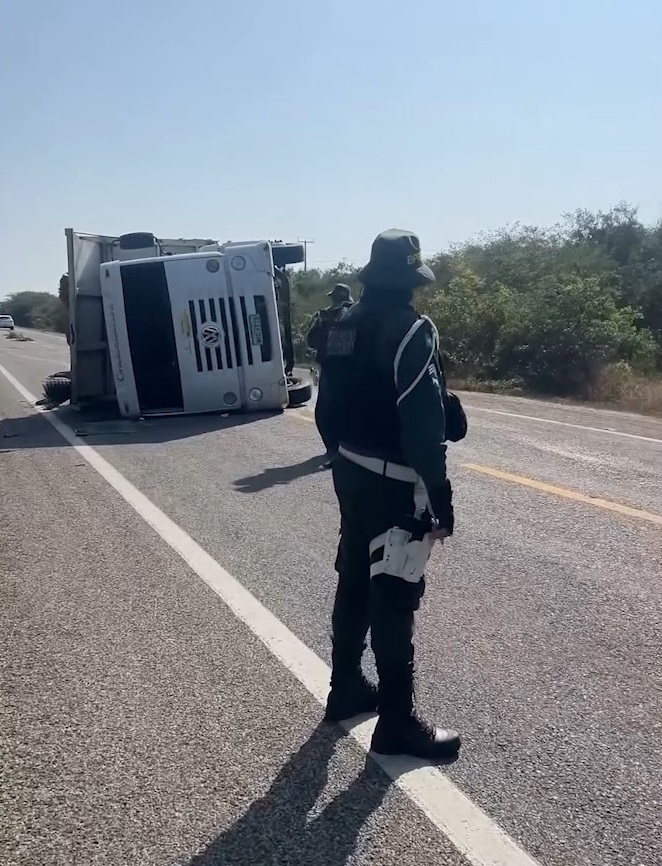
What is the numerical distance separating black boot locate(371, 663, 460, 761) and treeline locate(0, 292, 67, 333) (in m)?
86.1

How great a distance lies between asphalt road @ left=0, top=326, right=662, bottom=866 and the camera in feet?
10.2

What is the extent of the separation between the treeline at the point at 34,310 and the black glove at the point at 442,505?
8618 centimetres

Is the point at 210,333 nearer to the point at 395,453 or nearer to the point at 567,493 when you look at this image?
the point at 567,493

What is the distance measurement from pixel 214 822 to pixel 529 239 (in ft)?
120

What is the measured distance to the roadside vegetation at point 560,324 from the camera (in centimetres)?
1972

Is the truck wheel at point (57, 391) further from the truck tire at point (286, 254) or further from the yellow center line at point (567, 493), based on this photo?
the yellow center line at point (567, 493)

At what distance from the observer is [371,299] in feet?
12.0

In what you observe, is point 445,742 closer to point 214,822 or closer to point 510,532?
point 214,822

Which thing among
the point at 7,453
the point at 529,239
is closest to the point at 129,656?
the point at 7,453

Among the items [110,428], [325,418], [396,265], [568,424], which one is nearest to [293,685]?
[325,418]

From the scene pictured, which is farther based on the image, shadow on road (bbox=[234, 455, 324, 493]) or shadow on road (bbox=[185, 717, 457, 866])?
shadow on road (bbox=[234, 455, 324, 493])

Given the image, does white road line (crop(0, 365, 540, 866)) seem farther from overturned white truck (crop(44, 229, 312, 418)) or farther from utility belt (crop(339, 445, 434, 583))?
overturned white truck (crop(44, 229, 312, 418))

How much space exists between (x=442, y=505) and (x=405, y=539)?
0.62 feet

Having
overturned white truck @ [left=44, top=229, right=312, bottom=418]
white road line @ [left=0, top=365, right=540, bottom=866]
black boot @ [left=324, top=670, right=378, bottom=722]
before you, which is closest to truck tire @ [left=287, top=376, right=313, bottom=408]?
overturned white truck @ [left=44, top=229, right=312, bottom=418]
